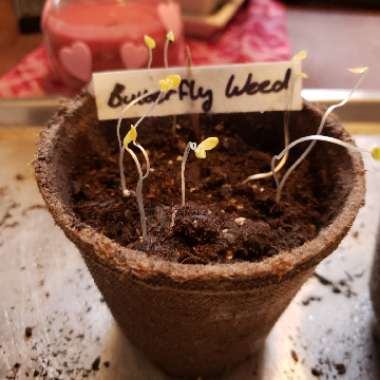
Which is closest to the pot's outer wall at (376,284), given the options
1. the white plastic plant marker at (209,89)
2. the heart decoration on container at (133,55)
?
the white plastic plant marker at (209,89)

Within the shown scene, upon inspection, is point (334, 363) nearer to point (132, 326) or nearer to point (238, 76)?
point (132, 326)

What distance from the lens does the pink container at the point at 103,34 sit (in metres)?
1.07

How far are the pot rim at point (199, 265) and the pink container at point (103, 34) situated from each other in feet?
1.91

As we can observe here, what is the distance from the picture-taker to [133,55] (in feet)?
3.53

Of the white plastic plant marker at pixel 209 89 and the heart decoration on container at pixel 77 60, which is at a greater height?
the white plastic plant marker at pixel 209 89

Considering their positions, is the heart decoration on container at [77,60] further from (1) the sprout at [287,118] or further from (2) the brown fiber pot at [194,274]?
(1) the sprout at [287,118]

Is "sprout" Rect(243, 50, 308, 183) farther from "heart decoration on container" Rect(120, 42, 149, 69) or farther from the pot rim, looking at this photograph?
"heart decoration on container" Rect(120, 42, 149, 69)

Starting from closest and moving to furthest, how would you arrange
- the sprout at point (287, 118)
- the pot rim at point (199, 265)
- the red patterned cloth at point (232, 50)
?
1. the pot rim at point (199, 265)
2. the sprout at point (287, 118)
3. the red patterned cloth at point (232, 50)

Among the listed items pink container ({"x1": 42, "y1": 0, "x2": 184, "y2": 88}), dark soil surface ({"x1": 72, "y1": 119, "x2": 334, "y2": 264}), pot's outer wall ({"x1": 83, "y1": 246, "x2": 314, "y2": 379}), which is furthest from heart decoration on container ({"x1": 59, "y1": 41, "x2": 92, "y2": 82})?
pot's outer wall ({"x1": 83, "y1": 246, "x2": 314, "y2": 379})

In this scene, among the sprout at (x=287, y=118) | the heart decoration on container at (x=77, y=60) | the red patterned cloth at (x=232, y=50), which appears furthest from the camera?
the red patterned cloth at (x=232, y=50)

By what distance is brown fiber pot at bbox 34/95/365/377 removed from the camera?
471mm

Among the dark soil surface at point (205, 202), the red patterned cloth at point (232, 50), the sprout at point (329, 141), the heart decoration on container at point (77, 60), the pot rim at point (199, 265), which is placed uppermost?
the sprout at point (329, 141)

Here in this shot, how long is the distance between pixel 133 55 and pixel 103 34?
78 mm

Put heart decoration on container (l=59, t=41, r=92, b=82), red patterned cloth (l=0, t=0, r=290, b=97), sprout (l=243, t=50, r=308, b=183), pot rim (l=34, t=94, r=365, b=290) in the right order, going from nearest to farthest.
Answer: pot rim (l=34, t=94, r=365, b=290)
sprout (l=243, t=50, r=308, b=183)
heart decoration on container (l=59, t=41, r=92, b=82)
red patterned cloth (l=0, t=0, r=290, b=97)
